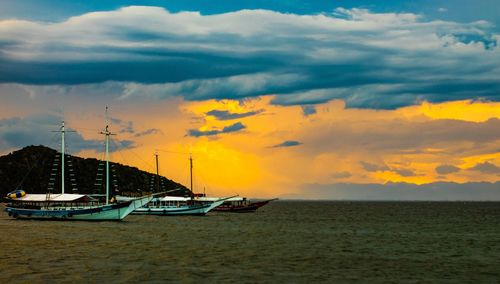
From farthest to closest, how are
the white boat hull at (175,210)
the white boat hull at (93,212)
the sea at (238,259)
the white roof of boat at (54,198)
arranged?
the white boat hull at (175,210)
the white roof of boat at (54,198)
the white boat hull at (93,212)
the sea at (238,259)

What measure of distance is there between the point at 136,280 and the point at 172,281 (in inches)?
78.5

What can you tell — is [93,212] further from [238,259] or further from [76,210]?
[238,259]

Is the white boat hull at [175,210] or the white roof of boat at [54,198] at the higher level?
the white roof of boat at [54,198]

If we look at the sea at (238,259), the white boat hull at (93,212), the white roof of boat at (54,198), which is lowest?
the sea at (238,259)

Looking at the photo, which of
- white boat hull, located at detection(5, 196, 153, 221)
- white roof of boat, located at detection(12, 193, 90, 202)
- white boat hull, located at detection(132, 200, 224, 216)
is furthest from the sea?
white boat hull, located at detection(132, 200, 224, 216)

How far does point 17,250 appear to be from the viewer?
2053 inches

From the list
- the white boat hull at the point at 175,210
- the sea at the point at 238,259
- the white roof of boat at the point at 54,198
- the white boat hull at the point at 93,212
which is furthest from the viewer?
the white boat hull at the point at 175,210

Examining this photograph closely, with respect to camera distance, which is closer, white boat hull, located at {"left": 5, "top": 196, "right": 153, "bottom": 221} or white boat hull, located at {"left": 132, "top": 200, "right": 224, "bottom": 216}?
white boat hull, located at {"left": 5, "top": 196, "right": 153, "bottom": 221}

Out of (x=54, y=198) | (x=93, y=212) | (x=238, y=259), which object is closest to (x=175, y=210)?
(x=54, y=198)

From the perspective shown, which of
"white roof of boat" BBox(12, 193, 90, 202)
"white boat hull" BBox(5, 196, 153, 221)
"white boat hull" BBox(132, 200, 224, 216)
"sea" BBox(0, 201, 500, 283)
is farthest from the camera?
"white boat hull" BBox(132, 200, 224, 216)

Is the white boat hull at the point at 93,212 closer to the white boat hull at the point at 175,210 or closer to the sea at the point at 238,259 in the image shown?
the white boat hull at the point at 175,210

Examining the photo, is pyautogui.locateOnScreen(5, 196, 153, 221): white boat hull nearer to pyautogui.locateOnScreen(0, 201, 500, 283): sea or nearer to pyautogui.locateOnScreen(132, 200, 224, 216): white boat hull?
pyautogui.locateOnScreen(132, 200, 224, 216): white boat hull

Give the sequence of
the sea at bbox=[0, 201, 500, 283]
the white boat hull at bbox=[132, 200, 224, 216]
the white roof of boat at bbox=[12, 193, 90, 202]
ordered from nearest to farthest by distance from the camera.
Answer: the sea at bbox=[0, 201, 500, 283] → the white roof of boat at bbox=[12, 193, 90, 202] → the white boat hull at bbox=[132, 200, 224, 216]

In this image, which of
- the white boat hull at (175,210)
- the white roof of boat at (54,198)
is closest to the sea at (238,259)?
the white roof of boat at (54,198)
